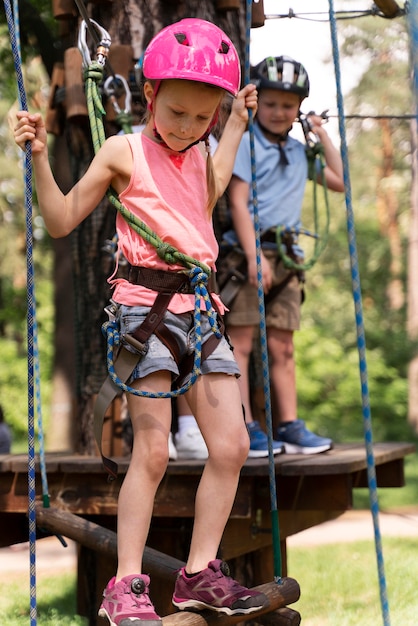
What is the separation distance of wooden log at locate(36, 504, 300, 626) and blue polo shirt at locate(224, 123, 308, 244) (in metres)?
1.59

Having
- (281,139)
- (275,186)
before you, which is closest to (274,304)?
(275,186)

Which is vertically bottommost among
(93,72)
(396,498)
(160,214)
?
(396,498)

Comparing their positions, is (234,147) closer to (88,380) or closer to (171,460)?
(171,460)

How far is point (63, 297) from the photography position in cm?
1293

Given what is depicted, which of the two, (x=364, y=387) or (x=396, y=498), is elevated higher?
(x=364, y=387)

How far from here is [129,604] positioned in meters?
2.86

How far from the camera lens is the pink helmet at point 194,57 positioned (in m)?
2.97

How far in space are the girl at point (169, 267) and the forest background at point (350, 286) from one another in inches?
379

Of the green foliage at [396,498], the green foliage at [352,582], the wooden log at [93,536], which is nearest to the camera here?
the wooden log at [93,536]

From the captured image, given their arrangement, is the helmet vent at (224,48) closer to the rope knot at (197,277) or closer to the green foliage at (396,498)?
the rope knot at (197,277)

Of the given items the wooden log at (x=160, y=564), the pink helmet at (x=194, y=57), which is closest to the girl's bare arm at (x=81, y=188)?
the pink helmet at (x=194, y=57)

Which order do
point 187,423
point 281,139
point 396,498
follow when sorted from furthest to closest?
point 396,498 → point 281,139 → point 187,423

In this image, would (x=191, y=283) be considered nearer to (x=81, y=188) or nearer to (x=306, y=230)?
(x=81, y=188)

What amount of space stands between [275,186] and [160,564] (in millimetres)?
2029
